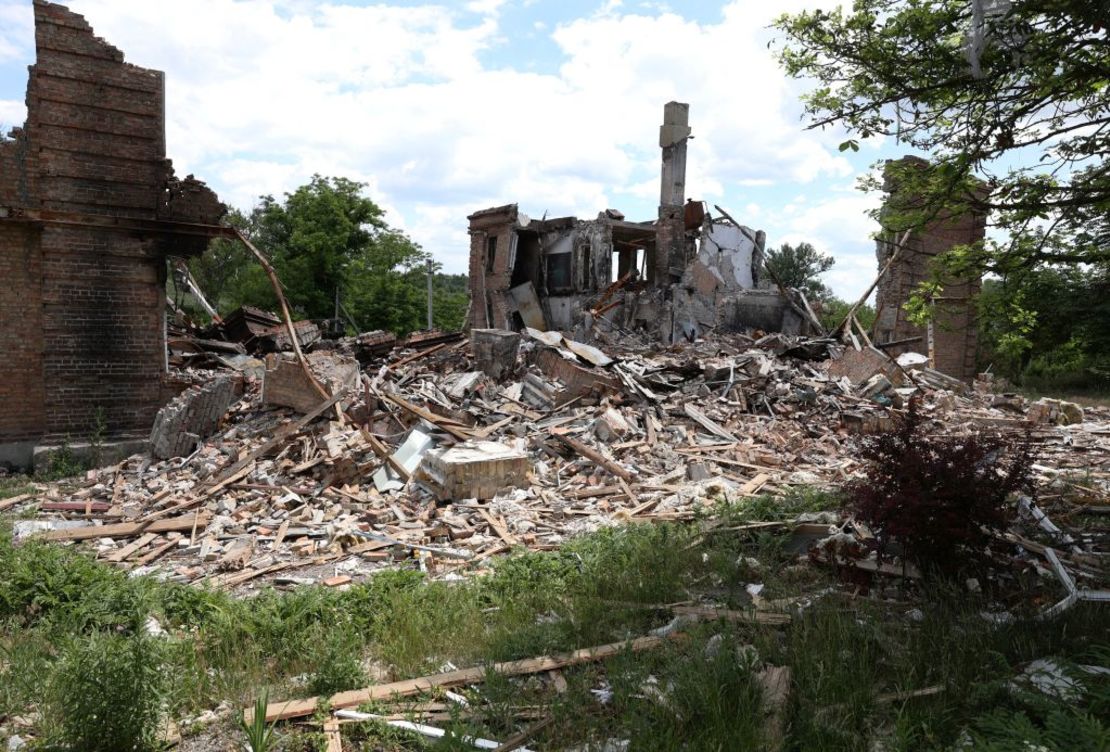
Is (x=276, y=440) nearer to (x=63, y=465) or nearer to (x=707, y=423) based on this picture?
(x=63, y=465)

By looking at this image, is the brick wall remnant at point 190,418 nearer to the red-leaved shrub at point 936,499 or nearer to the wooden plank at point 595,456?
the wooden plank at point 595,456

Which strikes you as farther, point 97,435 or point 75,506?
point 97,435

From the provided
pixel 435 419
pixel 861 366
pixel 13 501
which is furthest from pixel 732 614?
pixel 861 366

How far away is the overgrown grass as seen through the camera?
341cm

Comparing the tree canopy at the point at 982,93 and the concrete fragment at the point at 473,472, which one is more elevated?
the tree canopy at the point at 982,93

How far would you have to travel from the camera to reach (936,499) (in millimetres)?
4605

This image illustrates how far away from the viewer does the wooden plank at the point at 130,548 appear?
7414 mm

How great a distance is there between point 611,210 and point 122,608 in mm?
21470

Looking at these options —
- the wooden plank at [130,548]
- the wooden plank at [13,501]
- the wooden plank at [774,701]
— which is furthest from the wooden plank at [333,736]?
the wooden plank at [13,501]

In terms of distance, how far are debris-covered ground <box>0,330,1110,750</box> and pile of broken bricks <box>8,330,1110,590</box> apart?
0.05 meters

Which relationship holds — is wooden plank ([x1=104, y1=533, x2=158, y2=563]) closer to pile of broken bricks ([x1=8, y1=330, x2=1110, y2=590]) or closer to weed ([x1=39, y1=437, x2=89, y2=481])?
pile of broken bricks ([x1=8, y1=330, x2=1110, y2=590])

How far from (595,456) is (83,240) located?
8700 millimetres

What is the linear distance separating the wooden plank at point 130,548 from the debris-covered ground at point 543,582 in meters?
0.05

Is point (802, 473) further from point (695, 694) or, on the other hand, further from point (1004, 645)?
point (695, 694)
